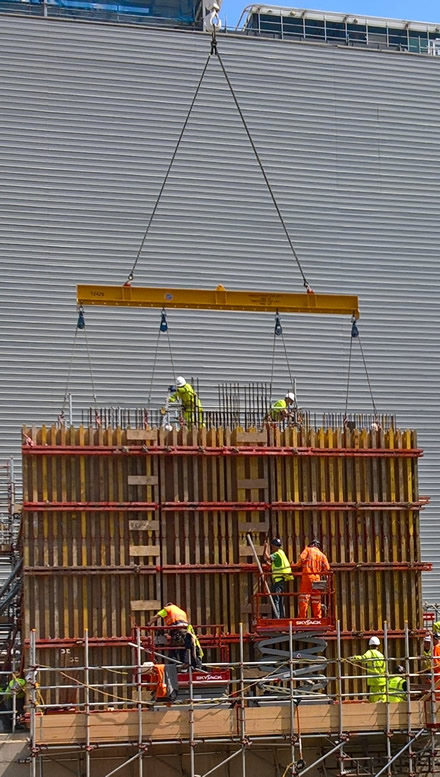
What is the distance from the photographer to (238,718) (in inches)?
1065

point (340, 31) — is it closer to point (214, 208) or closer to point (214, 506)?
point (214, 208)

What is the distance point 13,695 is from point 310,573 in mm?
6431

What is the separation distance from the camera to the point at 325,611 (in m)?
30.1

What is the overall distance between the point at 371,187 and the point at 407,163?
5.39 ft

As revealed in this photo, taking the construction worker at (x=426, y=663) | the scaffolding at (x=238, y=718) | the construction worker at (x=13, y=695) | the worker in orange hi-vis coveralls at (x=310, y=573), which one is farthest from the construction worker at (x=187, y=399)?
the construction worker at (x=426, y=663)

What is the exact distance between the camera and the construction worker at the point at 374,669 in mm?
28672

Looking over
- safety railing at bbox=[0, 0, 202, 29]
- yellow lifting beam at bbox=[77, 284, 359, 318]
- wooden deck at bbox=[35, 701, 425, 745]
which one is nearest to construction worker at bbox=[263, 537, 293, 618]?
wooden deck at bbox=[35, 701, 425, 745]

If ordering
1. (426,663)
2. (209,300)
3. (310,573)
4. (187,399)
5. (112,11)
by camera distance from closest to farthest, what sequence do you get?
(310,573) < (426,663) < (187,399) < (209,300) < (112,11)

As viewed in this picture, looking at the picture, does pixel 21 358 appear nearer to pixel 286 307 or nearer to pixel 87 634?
pixel 286 307

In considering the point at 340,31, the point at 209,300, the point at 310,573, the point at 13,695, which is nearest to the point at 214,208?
the point at 209,300

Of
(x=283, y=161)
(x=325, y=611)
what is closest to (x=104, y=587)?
(x=325, y=611)

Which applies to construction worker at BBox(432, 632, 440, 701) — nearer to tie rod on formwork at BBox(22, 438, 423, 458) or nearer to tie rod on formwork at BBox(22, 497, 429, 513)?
tie rod on formwork at BBox(22, 497, 429, 513)

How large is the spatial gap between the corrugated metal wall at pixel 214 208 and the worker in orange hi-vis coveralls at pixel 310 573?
1284 cm

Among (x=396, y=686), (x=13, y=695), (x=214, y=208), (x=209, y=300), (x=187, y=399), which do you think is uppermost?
(x=214, y=208)
